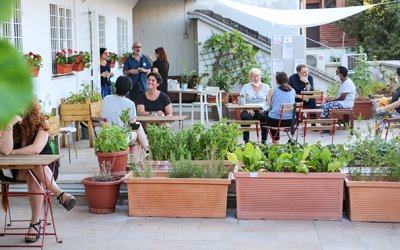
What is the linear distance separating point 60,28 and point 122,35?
5.34m

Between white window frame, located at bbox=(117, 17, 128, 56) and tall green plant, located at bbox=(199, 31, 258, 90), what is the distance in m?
2.04

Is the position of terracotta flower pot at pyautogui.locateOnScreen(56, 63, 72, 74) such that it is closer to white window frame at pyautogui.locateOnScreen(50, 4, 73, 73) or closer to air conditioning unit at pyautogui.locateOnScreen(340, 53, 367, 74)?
white window frame at pyautogui.locateOnScreen(50, 4, 73, 73)

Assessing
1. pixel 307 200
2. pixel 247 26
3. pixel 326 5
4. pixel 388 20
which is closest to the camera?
pixel 307 200

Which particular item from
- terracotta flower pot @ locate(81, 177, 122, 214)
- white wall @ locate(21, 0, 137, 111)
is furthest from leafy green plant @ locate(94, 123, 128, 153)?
white wall @ locate(21, 0, 137, 111)

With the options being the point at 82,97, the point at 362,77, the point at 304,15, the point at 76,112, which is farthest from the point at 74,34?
the point at 362,77

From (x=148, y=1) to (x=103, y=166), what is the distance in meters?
12.5

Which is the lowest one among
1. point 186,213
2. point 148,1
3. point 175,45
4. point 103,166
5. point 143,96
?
point 186,213

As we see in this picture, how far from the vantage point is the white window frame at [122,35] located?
14.8 meters

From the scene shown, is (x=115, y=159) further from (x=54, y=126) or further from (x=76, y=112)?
(x=76, y=112)

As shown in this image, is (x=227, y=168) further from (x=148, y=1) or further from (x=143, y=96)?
(x=148, y=1)

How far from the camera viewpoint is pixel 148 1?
58.1ft

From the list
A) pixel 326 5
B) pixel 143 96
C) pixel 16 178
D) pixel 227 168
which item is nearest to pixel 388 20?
pixel 326 5

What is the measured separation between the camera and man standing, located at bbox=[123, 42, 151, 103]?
11680mm

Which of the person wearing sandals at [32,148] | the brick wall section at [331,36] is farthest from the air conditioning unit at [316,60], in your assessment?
the person wearing sandals at [32,148]
